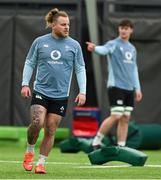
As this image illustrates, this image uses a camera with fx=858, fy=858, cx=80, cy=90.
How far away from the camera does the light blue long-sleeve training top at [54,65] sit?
10.3 metres

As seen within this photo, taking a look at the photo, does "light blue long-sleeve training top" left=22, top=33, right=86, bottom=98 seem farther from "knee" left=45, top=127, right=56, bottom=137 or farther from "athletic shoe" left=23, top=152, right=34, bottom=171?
"athletic shoe" left=23, top=152, right=34, bottom=171

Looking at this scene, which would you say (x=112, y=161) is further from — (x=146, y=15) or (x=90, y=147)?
(x=146, y=15)

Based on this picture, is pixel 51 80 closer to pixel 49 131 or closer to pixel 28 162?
pixel 49 131

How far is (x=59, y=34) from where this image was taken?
10.4 m

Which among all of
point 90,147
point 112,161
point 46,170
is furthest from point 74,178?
point 90,147

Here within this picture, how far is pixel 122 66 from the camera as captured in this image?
15.0 metres

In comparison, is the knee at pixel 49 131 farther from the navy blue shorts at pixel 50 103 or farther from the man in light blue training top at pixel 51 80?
the navy blue shorts at pixel 50 103

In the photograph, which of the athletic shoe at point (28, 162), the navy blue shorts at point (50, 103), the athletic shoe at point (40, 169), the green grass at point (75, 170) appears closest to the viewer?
the green grass at point (75, 170)

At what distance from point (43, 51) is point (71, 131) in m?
8.27

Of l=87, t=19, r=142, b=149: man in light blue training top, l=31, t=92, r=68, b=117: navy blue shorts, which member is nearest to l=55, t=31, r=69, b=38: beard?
l=31, t=92, r=68, b=117: navy blue shorts

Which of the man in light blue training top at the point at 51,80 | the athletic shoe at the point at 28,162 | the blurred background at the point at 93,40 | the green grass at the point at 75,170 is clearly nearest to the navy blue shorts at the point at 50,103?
the man in light blue training top at the point at 51,80

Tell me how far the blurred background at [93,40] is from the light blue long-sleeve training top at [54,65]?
824 centimetres

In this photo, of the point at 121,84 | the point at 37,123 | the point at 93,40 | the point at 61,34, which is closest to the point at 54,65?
the point at 61,34

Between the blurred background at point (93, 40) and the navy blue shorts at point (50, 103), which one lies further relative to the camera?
the blurred background at point (93, 40)
